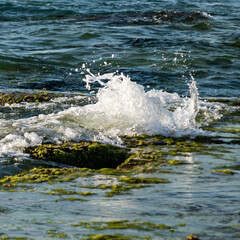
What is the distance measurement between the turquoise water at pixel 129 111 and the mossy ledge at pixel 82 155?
209mm

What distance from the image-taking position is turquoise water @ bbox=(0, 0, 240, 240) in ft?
13.5

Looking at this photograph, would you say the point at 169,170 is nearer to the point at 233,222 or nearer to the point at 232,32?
the point at 233,222

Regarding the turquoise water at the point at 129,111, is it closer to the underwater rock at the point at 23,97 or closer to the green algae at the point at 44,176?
the green algae at the point at 44,176

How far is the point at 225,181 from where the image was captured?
16.4 ft

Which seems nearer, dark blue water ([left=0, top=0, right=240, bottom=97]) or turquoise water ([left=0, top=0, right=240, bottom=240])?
turquoise water ([left=0, top=0, right=240, bottom=240])

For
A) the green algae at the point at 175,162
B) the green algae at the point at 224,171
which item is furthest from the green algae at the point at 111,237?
the green algae at the point at 175,162

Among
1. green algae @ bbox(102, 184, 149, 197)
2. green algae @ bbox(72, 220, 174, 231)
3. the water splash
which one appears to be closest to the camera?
green algae @ bbox(72, 220, 174, 231)

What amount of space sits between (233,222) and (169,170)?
165cm

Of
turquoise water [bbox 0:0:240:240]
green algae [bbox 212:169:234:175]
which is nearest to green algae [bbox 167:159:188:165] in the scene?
turquoise water [bbox 0:0:240:240]

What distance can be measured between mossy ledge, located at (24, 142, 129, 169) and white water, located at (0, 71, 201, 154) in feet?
1.22

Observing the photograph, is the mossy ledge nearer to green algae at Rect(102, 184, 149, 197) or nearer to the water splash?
the water splash

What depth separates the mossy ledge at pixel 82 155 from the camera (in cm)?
610

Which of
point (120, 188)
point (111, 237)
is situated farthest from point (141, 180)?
point (111, 237)

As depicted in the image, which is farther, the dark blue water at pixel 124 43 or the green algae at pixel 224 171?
the dark blue water at pixel 124 43
